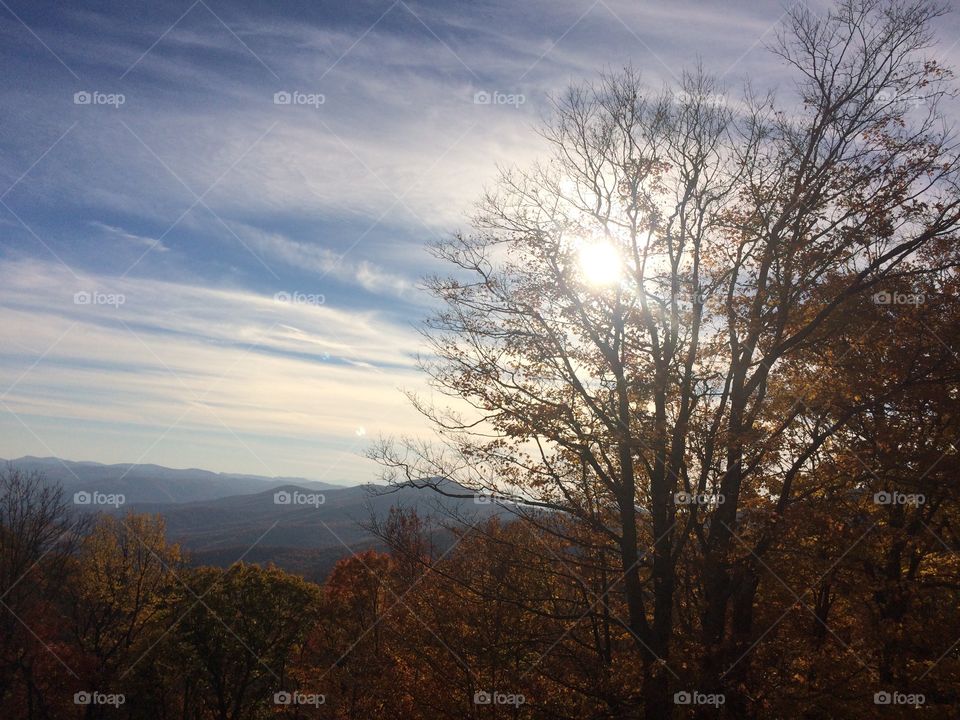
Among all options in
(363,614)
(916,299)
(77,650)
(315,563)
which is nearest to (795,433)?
(916,299)

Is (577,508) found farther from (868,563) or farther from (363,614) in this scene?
(363,614)

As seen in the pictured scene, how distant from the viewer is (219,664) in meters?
36.7

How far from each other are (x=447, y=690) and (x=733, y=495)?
11.8 metres

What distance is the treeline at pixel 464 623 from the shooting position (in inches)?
387

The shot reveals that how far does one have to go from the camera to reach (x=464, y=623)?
51.5 feet

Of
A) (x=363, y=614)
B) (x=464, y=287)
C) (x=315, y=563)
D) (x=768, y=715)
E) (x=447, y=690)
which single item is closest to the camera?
(x=768, y=715)

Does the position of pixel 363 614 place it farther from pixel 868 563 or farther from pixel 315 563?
pixel 315 563

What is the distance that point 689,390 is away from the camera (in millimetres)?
10234

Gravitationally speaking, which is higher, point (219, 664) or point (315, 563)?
point (219, 664)

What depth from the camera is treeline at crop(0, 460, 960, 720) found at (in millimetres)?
9828

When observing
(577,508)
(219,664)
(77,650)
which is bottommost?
(219,664)

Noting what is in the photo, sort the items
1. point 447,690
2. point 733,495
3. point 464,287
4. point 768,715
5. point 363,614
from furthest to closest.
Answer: point 363,614, point 447,690, point 464,287, point 733,495, point 768,715

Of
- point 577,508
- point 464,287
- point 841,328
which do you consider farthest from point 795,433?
point 464,287

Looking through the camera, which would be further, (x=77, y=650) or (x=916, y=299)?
(x=77, y=650)
